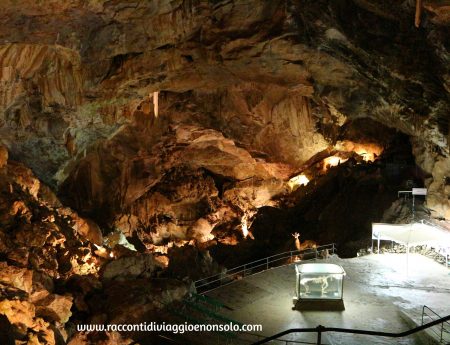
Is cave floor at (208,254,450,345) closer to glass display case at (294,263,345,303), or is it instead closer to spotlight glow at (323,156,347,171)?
glass display case at (294,263,345,303)

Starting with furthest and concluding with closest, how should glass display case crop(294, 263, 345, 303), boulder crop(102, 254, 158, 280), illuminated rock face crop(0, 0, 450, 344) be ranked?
boulder crop(102, 254, 158, 280), illuminated rock face crop(0, 0, 450, 344), glass display case crop(294, 263, 345, 303)

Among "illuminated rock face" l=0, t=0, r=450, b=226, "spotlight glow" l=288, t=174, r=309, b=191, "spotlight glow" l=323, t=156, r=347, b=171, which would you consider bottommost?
"spotlight glow" l=288, t=174, r=309, b=191

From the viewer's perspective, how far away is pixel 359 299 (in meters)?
12.7

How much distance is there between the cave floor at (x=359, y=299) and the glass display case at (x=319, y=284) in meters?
0.46

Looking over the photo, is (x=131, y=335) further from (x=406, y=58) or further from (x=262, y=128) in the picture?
(x=262, y=128)

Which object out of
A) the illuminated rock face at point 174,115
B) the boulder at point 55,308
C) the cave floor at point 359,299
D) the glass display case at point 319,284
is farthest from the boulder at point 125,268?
the glass display case at point 319,284

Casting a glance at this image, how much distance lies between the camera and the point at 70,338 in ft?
36.4

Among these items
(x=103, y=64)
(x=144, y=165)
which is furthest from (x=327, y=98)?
(x=144, y=165)

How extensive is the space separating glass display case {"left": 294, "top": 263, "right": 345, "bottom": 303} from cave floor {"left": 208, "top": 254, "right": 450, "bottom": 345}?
17.9 inches

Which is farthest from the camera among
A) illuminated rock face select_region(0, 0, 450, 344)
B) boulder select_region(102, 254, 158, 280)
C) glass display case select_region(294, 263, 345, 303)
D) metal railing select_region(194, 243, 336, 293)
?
metal railing select_region(194, 243, 336, 293)

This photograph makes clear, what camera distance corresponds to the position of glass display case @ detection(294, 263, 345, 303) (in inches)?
468

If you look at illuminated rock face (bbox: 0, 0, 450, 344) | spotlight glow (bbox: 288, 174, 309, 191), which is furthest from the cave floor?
spotlight glow (bbox: 288, 174, 309, 191)

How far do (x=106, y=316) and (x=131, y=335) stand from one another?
85 centimetres

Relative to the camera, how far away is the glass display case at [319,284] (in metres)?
11.9
